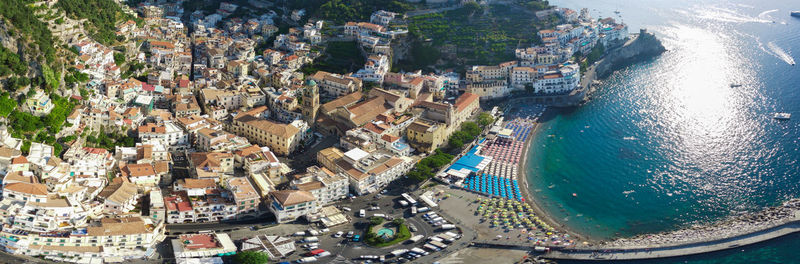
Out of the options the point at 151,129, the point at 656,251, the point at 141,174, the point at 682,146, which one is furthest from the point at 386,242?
the point at 682,146

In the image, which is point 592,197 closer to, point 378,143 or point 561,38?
point 378,143

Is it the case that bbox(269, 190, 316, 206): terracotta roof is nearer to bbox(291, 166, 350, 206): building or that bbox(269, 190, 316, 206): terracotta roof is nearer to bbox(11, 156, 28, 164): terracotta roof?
bbox(291, 166, 350, 206): building

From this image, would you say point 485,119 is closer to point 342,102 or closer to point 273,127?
point 342,102

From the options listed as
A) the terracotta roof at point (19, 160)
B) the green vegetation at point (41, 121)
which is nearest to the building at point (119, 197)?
the terracotta roof at point (19, 160)

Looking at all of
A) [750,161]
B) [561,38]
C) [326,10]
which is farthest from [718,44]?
[326,10]

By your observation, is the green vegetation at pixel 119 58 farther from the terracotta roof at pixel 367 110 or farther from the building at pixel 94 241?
the building at pixel 94 241

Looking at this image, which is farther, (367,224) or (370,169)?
(370,169)
